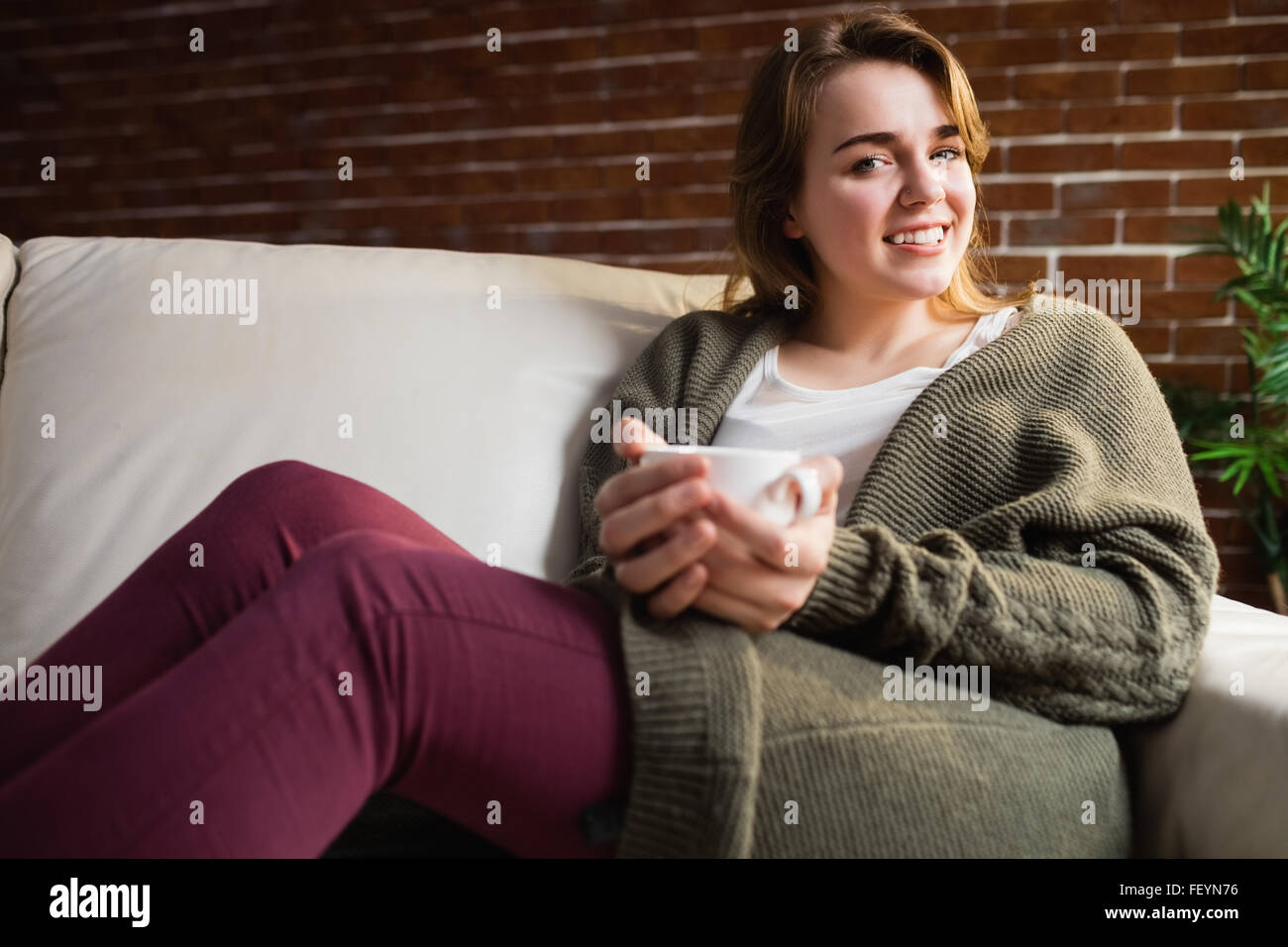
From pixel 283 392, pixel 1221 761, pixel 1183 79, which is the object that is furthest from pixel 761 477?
pixel 1183 79

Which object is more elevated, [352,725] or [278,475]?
[278,475]

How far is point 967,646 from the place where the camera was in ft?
2.75

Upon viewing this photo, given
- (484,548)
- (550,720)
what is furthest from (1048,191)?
(550,720)

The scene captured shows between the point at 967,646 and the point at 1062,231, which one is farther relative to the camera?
the point at 1062,231

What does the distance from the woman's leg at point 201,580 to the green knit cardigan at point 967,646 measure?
269 millimetres

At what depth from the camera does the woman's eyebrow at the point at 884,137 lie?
1220 mm

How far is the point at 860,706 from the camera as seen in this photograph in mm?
775

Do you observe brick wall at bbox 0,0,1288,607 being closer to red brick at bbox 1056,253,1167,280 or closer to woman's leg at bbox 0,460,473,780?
red brick at bbox 1056,253,1167,280

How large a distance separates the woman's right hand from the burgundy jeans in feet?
0.15

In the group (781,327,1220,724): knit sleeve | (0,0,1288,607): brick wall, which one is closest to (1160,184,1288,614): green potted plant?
(0,0,1288,607): brick wall

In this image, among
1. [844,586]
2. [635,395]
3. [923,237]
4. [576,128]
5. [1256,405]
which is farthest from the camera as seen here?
[576,128]

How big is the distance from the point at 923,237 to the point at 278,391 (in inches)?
31.5

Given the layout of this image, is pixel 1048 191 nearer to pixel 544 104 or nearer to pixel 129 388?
pixel 544 104

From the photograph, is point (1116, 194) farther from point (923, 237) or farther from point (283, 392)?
point (283, 392)
